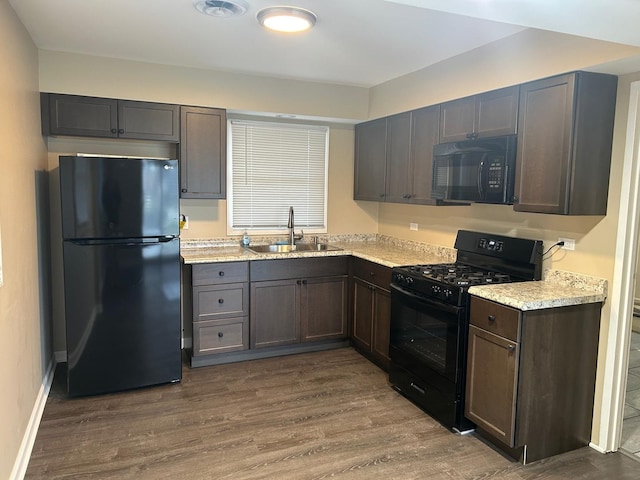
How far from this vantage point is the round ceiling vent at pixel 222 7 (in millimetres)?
2439

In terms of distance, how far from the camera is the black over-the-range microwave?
9.43 ft

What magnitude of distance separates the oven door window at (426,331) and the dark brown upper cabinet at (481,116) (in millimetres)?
1185

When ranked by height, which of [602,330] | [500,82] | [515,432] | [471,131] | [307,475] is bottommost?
[307,475]

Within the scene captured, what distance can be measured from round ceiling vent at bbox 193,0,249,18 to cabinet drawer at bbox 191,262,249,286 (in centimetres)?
193

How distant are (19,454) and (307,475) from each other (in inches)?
59.4

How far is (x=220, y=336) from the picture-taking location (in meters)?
3.88

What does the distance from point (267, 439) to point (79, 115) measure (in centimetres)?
274

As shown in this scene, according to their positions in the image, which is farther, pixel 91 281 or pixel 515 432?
pixel 91 281

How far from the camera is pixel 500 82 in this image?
9.73ft

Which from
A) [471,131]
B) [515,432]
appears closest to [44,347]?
[515,432]

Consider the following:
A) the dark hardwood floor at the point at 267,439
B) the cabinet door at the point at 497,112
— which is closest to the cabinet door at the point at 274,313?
the dark hardwood floor at the point at 267,439

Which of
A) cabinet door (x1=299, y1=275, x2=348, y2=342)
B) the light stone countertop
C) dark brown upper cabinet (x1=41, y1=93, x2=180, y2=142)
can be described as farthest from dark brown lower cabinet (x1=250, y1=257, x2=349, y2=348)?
dark brown upper cabinet (x1=41, y1=93, x2=180, y2=142)

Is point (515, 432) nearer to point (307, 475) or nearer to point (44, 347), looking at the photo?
point (307, 475)

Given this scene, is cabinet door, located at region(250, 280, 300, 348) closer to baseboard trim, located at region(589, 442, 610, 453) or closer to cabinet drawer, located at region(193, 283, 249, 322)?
cabinet drawer, located at region(193, 283, 249, 322)
